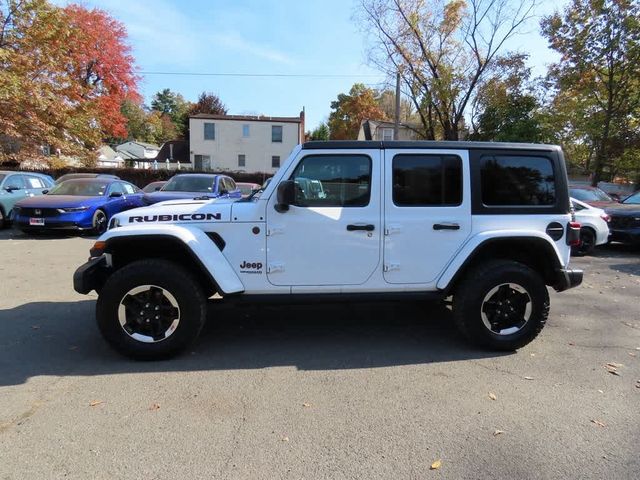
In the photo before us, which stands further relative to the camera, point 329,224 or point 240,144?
point 240,144

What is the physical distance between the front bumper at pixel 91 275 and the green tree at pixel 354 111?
2268 inches

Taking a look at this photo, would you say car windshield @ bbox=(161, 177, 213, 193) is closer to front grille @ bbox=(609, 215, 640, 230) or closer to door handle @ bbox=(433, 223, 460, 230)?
door handle @ bbox=(433, 223, 460, 230)

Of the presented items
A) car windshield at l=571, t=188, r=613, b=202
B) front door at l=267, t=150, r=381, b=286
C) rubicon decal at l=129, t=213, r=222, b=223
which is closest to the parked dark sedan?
car windshield at l=571, t=188, r=613, b=202

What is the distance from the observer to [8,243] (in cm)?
1077

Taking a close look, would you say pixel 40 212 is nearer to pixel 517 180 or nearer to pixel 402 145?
pixel 402 145

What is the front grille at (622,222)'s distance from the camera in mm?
10812

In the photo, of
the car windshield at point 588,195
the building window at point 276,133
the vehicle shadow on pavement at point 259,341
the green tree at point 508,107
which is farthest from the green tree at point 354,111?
the vehicle shadow on pavement at point 259,341

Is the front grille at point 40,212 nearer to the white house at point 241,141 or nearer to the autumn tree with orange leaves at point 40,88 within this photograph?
the autumn tree with orange leaves at point 40,88

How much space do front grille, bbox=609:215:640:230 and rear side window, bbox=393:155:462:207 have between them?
28.5 feet

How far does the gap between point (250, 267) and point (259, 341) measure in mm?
923

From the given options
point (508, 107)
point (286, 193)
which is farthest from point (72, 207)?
point (508, 107)

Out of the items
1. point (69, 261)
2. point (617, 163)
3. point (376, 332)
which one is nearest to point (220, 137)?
point (617, 163)

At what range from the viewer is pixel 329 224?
4.25 metres

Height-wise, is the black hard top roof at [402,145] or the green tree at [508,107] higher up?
the green tree at [508,107]
